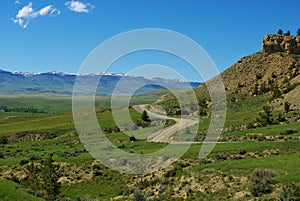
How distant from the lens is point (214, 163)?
1528 inches

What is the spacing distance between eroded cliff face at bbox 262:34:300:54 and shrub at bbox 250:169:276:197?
111 metres

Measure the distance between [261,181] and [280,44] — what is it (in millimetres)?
117266

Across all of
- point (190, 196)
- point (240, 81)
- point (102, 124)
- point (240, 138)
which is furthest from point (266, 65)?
point (190, 196)

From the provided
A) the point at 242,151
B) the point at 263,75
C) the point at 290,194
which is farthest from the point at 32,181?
the point at 263,75

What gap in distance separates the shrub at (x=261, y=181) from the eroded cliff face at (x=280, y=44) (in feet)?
365

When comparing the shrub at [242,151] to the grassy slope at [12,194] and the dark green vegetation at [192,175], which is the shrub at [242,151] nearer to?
the dark green vegetation at [192,175]

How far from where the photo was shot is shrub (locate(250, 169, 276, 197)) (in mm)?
28344

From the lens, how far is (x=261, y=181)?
29.6 metres

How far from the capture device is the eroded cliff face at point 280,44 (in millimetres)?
130875

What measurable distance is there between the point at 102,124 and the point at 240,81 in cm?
5872

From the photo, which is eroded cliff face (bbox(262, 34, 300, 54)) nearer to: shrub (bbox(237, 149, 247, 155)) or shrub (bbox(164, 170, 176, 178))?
shrub (bbox(237, 149, 247, 155))

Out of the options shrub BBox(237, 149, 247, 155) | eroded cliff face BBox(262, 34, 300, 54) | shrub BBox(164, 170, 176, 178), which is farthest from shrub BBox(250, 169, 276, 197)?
eroded cliff face BBox(262, 34, 300, 54)

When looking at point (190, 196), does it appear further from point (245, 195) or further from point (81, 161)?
point (81, 161)

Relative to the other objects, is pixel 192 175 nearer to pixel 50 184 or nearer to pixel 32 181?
pixel 50 184
